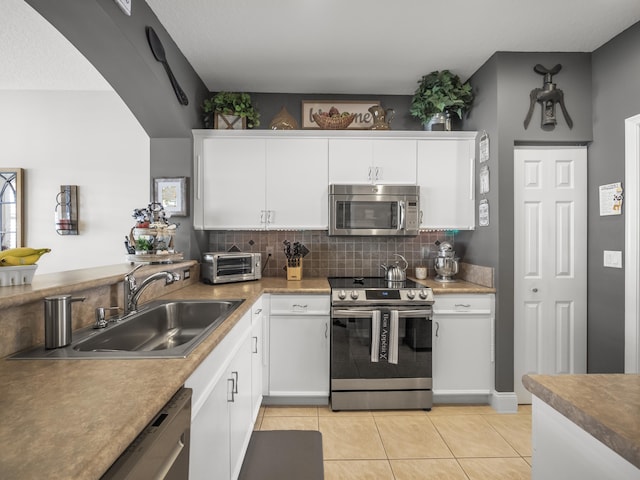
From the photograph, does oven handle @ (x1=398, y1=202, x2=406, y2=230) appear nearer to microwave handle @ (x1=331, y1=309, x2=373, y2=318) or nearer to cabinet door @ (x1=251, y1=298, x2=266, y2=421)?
microwave handle @ (x1=331, y1=309, x2=373, y2=318)

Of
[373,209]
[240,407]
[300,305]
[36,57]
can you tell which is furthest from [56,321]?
[36,57]

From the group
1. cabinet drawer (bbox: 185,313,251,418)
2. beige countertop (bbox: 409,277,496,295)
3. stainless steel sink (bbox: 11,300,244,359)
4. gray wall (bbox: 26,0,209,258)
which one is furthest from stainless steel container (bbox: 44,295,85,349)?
beige countertop (bbox: 409,277,496,295)

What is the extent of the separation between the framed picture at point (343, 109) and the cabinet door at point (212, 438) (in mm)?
2514

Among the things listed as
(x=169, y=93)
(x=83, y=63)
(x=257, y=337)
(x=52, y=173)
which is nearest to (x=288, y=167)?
(x=169, y=93)

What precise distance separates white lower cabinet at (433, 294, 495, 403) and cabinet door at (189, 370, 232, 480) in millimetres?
1794

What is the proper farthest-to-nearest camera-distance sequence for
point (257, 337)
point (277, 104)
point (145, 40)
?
point (277, 104) < point (257, 337) < point (145, 40)

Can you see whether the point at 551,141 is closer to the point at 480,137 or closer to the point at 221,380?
the point at 480,137

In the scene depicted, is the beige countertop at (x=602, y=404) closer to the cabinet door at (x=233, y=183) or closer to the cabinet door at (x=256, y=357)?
the cabinet door at (x=256, y=357)

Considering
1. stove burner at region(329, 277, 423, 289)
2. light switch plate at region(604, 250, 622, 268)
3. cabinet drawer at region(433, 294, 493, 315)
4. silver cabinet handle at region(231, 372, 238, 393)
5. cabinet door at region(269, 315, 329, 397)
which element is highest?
light switch plate at region(604, 250, 622, 268)

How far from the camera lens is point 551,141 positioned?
8.82 ft

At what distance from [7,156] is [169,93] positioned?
2278 millimetres

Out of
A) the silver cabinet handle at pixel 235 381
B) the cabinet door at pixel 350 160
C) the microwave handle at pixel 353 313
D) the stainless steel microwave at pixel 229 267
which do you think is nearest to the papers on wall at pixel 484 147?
the cabinet door at pixel 350 160

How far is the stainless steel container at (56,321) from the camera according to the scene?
1.19 metres

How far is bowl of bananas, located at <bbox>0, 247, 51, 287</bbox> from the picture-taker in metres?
1.28
